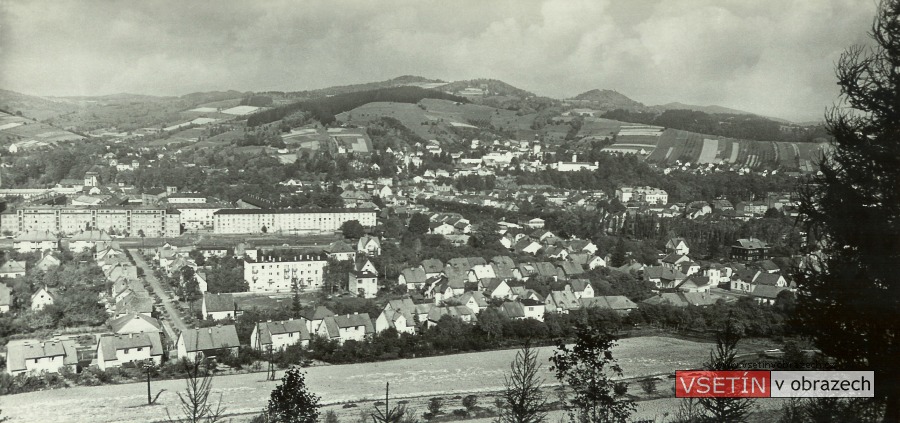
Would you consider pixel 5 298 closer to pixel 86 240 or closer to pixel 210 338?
pixel 210 338

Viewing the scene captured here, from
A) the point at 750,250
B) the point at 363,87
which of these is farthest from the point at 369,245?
the point at 363,87

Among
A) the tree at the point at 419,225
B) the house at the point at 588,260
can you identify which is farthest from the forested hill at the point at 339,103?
the house at the point at 588,260

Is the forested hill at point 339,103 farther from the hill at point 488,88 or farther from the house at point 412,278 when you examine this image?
the house at point 412,278

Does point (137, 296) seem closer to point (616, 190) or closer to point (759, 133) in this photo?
point (616, 190)

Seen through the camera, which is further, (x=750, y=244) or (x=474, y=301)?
(x=750, y=244)

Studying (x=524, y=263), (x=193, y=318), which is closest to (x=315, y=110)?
(x=524, y=263)

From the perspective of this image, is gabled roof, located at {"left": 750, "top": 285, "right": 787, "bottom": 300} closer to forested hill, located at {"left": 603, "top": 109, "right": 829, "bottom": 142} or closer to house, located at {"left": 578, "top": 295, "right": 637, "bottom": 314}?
house, located at {"left": 578, "top": 295, "right": 637, "bottom": 314}

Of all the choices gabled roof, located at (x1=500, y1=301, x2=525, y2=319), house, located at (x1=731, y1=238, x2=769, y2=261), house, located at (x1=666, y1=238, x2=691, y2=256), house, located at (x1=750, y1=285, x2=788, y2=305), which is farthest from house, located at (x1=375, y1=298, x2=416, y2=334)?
house, located at (x1=731, y1=238, x2=769, y2=261)
